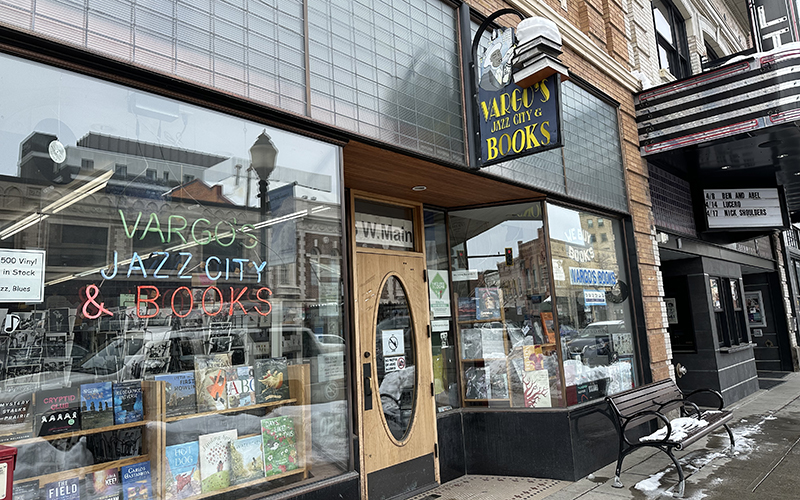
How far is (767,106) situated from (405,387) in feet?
20.5

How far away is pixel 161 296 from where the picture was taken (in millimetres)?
3057

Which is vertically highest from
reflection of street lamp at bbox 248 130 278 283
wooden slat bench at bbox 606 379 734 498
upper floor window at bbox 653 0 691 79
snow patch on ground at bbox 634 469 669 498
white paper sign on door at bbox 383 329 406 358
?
upper floor window at bbox 653 0 691 79

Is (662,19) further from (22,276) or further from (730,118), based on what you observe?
(22,276)

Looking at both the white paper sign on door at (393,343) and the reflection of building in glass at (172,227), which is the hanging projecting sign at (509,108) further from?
the white paper sign on door at (393,343)

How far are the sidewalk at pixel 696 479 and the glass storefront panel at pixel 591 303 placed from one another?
973mm

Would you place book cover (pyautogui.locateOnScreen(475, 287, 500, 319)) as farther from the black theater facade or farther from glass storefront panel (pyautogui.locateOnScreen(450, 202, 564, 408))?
the black theater facade

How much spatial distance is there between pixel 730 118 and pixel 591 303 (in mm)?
3430

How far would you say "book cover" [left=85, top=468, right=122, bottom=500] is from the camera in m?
2.77

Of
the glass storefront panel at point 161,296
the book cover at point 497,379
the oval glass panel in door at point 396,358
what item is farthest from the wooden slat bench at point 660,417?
the glass storefront panel at point 161,296

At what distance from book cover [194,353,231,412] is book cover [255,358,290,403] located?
0.82 ft

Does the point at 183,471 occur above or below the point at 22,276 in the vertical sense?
below

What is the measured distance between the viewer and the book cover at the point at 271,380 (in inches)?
145

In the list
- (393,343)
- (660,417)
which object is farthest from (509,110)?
(660,417)

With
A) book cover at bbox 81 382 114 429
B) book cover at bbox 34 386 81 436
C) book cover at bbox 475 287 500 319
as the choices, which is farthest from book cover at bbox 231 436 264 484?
book cover at bbox 475 287 500 319
